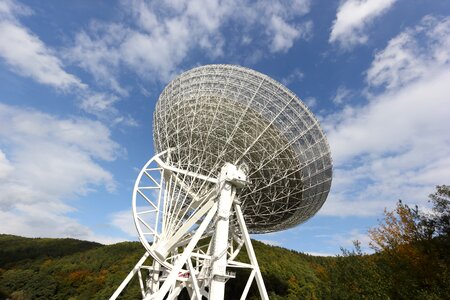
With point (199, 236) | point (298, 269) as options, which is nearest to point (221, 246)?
point (199, 236)

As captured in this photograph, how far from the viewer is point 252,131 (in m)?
22.5

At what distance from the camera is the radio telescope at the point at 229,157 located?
71.9 feet

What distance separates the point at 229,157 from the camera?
76.0ft

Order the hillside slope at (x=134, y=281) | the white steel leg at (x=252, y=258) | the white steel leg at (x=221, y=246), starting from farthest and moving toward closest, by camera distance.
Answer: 1. the hillside slope at (x=134, y=281)
2. the white steel leg at (x=252, y=258)
3. the white steel leg at (x=221, y=246)

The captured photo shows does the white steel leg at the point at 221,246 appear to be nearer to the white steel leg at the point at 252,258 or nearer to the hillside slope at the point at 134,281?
the white steel leg at the point at 252,258

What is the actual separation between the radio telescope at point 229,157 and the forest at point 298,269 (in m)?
8.49

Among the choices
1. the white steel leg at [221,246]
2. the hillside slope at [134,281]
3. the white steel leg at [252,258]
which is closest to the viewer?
the white steel leg at [221,246]

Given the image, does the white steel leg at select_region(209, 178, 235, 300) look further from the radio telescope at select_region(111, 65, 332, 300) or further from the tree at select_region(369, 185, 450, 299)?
the tree at select_region(369, 185, 450, 299)

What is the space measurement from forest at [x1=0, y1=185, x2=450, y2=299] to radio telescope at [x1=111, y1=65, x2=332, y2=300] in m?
8.49

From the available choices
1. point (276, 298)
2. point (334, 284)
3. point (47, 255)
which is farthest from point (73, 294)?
point (334, 284)

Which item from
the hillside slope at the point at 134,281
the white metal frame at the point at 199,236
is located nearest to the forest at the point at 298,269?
the hillside slope at the point at 134,281

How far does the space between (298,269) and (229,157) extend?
1710 inches

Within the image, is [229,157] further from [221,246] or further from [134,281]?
[134,281]

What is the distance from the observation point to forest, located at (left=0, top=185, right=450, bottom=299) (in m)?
25.5
